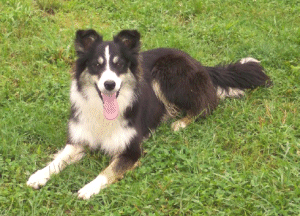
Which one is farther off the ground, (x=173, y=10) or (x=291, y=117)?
(x=173, y=10)

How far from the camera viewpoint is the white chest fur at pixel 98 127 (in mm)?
3693

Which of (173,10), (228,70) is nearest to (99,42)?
(228,70)

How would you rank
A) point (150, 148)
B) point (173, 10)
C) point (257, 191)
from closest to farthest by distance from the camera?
point (257, 191) → point (150, 148) → point (173, 10)

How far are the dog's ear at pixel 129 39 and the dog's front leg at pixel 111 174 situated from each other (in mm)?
1034

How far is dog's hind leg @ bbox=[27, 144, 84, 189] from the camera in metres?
3.43

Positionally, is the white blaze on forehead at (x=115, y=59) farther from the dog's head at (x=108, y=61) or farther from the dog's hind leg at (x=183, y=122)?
the dog's hind leg at (x=183, y=122)

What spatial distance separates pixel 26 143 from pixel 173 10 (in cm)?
388

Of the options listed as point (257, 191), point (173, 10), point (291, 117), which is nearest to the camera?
point (257, 191)

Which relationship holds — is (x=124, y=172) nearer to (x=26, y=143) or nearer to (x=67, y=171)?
(x=67, y=171)

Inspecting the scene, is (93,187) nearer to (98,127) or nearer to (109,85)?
(98,127)

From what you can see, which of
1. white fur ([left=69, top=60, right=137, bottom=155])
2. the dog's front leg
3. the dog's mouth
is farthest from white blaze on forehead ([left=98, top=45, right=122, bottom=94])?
the dog's front leg

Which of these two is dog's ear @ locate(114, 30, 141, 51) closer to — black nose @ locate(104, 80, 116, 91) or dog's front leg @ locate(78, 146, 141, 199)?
black nose @ locate(104, 80, 116, 91)

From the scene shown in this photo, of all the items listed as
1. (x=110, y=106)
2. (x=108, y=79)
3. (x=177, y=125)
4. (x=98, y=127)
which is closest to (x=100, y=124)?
(x=98, y=127)

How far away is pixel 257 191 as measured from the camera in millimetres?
3283
